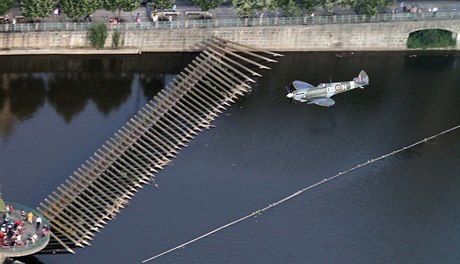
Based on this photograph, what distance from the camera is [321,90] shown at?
18162 cm

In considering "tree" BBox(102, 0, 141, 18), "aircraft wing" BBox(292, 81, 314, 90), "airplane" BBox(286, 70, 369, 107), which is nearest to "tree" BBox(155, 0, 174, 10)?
"tree" BBox(102, 0, 141, 18)

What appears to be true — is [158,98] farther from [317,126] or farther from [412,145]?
[412,145]

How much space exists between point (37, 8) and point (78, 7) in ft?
22.1

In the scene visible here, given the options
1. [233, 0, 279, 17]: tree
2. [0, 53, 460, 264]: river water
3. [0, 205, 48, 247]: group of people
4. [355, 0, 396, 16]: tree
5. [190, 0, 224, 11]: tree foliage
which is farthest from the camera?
[355, 0, 396, 16]: tree

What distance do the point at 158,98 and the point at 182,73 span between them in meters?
8.79

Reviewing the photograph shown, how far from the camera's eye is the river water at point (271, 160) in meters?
149

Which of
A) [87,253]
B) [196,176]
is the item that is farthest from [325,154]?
[87,253]

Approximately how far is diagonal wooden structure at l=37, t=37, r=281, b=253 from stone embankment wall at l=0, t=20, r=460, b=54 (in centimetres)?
226

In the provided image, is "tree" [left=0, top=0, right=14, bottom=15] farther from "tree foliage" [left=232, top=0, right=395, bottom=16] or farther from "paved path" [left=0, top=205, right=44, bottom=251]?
"paved path" [left=0, top=205, right=44, bottom=251]

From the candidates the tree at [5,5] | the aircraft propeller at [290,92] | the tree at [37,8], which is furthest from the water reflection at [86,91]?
the aircraft propeller at [290,92]

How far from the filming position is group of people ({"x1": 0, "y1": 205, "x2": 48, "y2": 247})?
5448 inches

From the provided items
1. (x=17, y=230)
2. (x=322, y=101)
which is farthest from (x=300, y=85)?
(x=17, y=230)

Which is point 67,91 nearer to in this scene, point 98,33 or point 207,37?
point 98,33

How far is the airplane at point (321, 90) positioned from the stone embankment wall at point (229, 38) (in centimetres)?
1407
